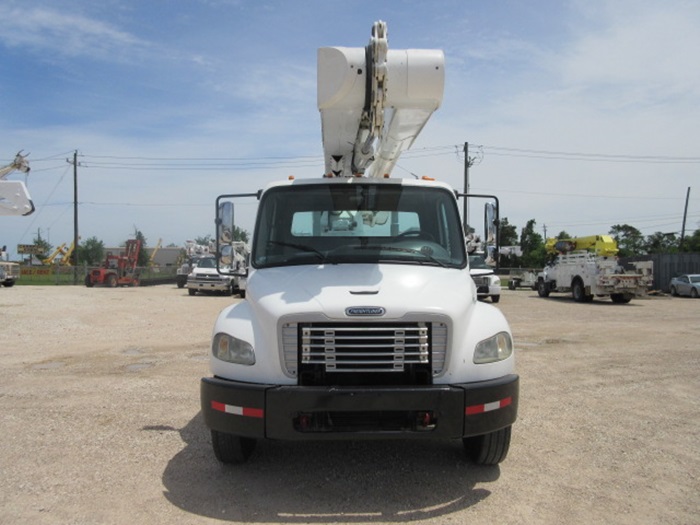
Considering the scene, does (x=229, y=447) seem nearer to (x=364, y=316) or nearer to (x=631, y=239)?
(x=364, y=316)

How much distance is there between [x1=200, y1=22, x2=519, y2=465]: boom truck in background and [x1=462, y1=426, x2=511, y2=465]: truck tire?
0.01 meters

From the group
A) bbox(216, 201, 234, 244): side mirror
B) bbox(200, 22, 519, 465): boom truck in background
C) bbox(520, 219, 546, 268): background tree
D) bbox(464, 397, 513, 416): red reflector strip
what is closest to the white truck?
bbox(216, 201, 234, 244): side mirror

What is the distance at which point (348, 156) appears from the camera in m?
6.16

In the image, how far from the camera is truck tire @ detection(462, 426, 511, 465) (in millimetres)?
4367

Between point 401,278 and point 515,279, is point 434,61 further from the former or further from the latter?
point 515,279

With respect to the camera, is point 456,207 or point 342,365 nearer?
point 342,365

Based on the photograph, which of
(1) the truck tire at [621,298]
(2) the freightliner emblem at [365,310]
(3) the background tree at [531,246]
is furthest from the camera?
(3) the background tree at [531,246]

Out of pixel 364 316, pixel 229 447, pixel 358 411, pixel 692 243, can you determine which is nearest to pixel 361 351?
pixel 364 316

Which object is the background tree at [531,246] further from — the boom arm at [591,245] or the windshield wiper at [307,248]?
the windshield wiper at [307,248]

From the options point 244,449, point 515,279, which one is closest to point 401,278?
point 244,449

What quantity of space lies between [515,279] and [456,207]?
33646 millimetres

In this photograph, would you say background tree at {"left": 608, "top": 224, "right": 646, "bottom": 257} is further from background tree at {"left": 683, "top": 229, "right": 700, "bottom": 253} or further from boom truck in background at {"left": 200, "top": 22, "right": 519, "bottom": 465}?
boom truck in background at {"left": 200, "top": 22, "right": 519, "bottom": 465}

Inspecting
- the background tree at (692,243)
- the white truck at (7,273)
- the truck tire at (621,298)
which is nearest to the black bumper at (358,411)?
the truck tire at (621,298)

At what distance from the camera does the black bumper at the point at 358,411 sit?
383 centimetres
